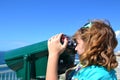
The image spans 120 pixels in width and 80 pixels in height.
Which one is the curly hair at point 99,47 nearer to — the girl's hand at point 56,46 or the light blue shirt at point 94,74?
the light blue shirt at point 94,74

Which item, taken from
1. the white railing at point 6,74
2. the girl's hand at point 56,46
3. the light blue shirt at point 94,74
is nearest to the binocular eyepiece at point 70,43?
the girl's hand at point 56,46

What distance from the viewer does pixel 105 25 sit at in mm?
2426

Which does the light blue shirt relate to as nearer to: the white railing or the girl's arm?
the girl's arm

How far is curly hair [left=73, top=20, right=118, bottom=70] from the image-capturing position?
235cm

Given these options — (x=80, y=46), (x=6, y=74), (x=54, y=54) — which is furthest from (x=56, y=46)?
(x=6, y=74)

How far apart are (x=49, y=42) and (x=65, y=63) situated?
0.30 metres

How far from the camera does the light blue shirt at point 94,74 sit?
2.32 meters

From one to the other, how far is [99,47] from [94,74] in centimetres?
18

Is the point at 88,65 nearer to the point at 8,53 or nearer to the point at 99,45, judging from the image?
the point at 99,45

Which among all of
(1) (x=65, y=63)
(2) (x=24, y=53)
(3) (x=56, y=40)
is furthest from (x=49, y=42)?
(2) (x=24, y=53)

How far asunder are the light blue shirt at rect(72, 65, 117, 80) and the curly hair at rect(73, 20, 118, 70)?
0.03m

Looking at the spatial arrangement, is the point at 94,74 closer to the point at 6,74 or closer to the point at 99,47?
the point at 99,47

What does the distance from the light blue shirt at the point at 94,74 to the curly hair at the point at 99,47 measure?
3cm

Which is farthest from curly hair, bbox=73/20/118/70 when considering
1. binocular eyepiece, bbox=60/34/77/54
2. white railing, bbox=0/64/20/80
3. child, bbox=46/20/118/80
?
white railing, bbox=0/64/20/80
